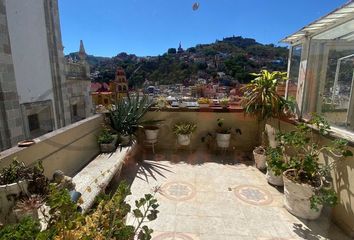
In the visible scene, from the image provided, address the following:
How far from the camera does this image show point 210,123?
4641 mm

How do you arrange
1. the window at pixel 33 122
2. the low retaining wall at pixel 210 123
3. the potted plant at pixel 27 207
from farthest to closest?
the window at pixel 33 122 < the low retaining wall at pixel 210 123 < the potted plant at pixel 27 207

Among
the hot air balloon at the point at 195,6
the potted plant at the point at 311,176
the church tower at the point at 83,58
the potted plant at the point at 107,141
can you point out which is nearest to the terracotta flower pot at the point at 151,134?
the potted plant at the point at 107,141

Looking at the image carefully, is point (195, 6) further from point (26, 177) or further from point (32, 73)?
point (32, 73)

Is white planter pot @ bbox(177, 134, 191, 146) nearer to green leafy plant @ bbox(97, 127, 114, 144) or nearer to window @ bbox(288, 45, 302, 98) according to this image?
green leafy plant @ bbox(97, 127, 114, 144)

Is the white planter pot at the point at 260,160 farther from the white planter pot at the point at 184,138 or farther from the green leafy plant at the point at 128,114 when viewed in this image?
the green leafy plant at the point at 128,114

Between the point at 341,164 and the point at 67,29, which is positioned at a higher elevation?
the point at 67,29

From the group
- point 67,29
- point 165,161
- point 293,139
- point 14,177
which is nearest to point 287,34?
point 293,139

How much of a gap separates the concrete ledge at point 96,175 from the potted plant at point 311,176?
2.13 m

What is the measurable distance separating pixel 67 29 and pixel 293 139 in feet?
22.9

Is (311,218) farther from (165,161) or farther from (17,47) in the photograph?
(17,47)

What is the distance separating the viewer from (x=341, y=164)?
7.72ft

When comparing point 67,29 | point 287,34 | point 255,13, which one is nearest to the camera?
point 287,34

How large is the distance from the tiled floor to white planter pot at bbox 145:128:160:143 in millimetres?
391

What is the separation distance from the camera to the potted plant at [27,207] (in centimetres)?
153
